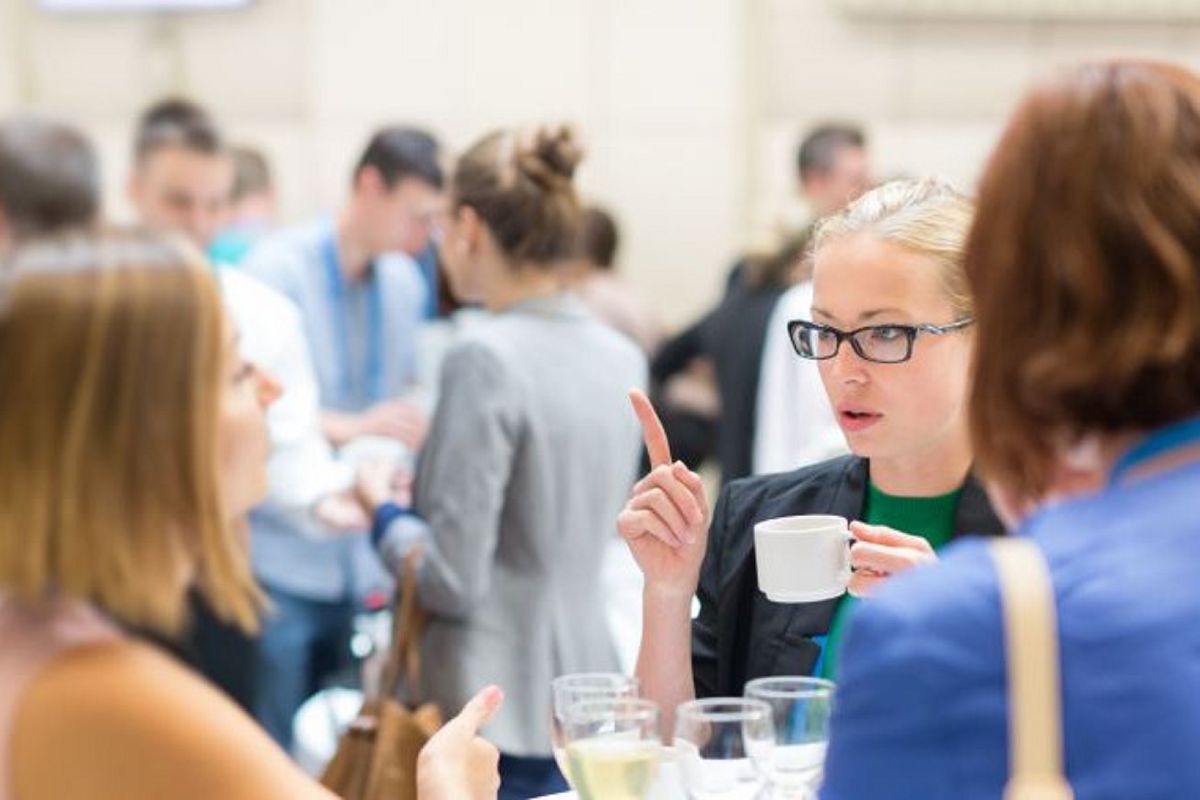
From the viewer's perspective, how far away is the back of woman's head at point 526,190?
12.0 ft

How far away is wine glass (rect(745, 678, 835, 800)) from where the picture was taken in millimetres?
1908

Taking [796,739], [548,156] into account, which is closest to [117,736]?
[796,739]

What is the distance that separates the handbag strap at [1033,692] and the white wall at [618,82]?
587 cm

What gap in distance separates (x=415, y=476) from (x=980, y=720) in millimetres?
2423

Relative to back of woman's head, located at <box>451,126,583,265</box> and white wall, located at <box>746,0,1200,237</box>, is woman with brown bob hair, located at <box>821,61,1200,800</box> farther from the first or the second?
white wall, located at <box>746,0,1200,237</box>

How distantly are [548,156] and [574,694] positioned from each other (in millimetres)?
1879

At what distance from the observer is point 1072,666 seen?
54.2 inches

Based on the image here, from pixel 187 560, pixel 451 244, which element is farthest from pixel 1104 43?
pixel 187 560

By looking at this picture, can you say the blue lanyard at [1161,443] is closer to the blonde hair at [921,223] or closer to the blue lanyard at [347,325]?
the blonde hair at [921,223]

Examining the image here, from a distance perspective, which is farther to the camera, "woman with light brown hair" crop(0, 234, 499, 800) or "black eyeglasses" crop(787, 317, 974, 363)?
"black eyeglasses" crop(787, 317, 974, 363)

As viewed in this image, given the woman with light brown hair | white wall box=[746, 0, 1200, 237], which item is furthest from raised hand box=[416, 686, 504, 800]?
white wall box=[746, 0, 1200, 237]

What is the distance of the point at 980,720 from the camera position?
4.58ft

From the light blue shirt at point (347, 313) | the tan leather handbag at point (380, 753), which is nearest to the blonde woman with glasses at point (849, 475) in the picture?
the tan leather handbag at point (380, 753)

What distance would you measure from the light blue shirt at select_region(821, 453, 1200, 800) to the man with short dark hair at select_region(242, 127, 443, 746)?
3031 mm
